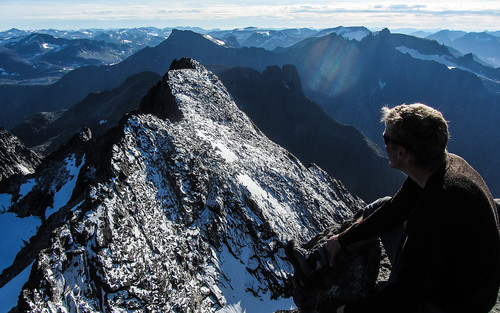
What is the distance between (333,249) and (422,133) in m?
2.84

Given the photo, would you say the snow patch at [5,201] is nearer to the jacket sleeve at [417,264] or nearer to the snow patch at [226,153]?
the snow patch at [226,153]

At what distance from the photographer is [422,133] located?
3920 mm

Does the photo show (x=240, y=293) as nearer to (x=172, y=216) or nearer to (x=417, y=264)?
(x=172, y=216)

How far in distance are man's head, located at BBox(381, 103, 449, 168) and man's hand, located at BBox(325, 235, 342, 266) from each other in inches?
90.1

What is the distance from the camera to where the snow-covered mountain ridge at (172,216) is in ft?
61.7

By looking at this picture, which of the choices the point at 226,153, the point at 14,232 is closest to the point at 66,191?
the point at 14,232

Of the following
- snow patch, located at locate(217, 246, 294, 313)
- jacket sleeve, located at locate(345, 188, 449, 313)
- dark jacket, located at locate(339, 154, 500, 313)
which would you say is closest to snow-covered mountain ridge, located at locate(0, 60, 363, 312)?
snow patch, located at locate(217, 246, 294, 313)

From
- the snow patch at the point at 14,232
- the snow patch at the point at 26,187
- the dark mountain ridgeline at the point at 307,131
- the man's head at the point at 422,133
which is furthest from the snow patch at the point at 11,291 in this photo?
the dark mountain ridgeline at the point at 307,131

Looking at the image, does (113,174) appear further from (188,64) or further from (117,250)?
(188,64)

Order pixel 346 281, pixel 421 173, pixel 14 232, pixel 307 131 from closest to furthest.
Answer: pixel 421 173 < pixel 346 281 < pixel 14 232 < pixel 307 131

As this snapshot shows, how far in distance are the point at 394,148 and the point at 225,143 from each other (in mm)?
35682

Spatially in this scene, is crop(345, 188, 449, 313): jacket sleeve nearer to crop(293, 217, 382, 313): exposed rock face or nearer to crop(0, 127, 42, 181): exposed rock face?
crop(293, 217, 382, 313): exposed rock face

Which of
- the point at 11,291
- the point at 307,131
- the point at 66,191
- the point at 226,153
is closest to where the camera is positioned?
the point at 11,291

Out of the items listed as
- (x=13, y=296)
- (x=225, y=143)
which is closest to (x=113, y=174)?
(x=13, y=296)
